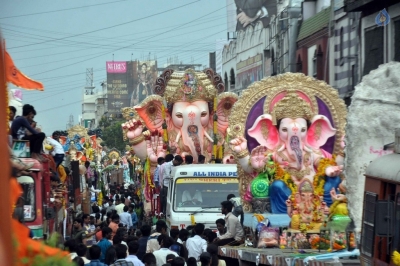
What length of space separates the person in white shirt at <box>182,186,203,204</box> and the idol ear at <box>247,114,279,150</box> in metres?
2.37

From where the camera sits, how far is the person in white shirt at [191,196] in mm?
18297

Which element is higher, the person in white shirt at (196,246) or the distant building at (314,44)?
the distant building at (314,44)

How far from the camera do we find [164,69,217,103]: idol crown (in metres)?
23.8

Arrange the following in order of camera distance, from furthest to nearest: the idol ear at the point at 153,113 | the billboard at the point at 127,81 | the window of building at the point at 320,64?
the billboard at the point at 127,81
the window of building at the point at 320,64
the idol ear at the point at 153,113

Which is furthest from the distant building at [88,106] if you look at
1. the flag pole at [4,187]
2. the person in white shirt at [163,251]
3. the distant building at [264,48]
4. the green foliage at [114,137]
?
the flag pole at [4,187]

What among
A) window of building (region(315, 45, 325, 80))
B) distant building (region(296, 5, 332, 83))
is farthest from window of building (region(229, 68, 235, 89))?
window of building (region(315, 45, 325, 80))

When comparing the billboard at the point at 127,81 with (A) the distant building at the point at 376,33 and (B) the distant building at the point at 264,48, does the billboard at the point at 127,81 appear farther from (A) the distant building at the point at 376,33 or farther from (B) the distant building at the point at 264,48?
(A) the distant building at the point at 376,33

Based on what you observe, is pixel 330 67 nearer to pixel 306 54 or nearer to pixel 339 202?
pixel 306 54

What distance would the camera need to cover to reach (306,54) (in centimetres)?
3712

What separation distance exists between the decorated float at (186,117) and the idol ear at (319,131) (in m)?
6.61

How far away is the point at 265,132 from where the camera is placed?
16500 mm

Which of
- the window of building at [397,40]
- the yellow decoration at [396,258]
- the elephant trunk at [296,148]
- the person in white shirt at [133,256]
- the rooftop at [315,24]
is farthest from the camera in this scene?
the rooftop at [315,24]

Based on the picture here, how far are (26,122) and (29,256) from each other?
976 cm

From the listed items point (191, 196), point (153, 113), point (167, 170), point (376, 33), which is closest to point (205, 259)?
point (191, 196)
